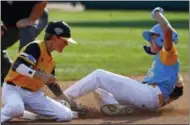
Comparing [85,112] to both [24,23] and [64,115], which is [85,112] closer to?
[64,115]

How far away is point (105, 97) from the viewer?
25.2 feet

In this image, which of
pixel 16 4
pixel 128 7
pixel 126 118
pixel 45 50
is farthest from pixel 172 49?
pixel 128 7

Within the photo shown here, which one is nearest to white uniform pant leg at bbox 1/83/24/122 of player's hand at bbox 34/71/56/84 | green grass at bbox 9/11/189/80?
player's hand at bbox 34/71/56/84

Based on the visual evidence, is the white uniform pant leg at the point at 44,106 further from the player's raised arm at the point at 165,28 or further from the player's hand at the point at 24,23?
the player's hand at the point at 24,23

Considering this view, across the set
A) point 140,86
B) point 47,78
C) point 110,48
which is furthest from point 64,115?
point 110,48

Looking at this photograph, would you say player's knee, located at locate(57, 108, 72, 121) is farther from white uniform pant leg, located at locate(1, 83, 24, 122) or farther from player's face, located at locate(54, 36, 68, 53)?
player's face, located at locate(54, 36, 68, 53)

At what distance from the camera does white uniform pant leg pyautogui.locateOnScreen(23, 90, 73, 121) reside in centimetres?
720

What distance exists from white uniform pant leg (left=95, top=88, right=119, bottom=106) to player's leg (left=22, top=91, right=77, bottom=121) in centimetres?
51

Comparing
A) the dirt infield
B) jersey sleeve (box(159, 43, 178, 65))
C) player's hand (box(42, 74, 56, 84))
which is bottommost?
the dirt infield

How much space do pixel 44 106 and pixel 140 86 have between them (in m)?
1.17

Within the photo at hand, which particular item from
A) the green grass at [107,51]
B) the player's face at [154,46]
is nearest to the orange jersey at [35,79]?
the player's face at [154,46]

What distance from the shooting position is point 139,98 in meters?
7.61

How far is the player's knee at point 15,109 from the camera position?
272 inches

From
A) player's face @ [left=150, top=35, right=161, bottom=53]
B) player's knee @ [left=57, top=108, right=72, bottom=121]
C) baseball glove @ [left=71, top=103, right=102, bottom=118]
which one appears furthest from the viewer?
player's face @ [left=150, top=35, right=161, bottom=53]
